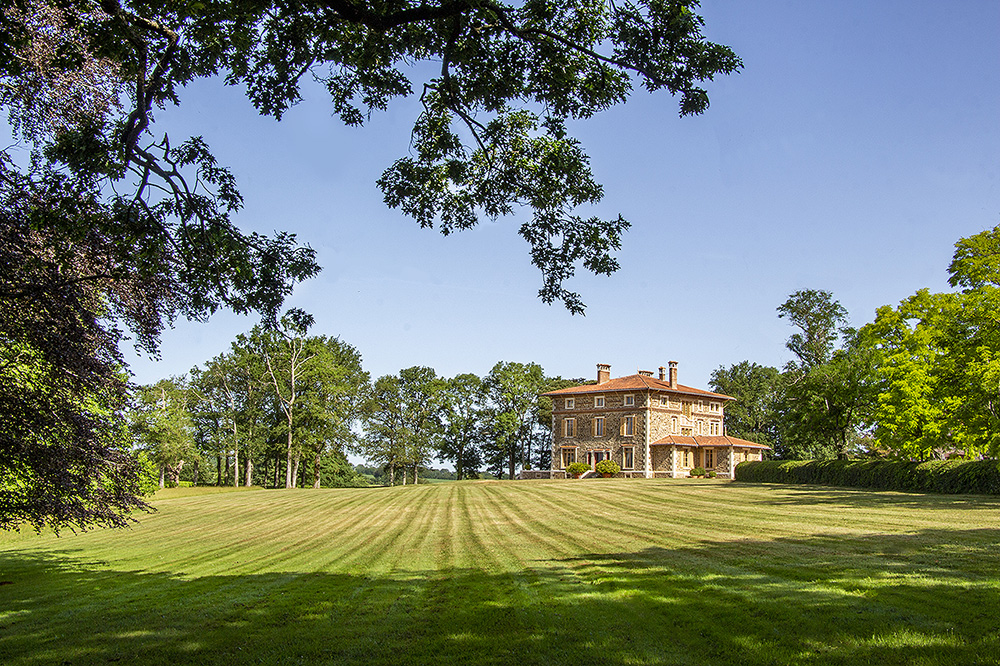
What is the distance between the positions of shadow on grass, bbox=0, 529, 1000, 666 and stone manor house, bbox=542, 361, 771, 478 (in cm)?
4013

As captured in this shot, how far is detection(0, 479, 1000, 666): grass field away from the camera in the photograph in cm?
658

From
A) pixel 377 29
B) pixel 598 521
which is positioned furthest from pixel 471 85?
pixel 598 521

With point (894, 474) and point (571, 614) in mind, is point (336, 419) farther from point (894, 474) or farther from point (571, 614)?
point (571, 614)

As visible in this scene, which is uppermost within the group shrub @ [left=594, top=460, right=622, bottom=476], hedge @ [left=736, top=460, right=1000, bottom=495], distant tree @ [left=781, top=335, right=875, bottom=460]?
distant tree @ [left=781, top=335, right=875, bottom=460]

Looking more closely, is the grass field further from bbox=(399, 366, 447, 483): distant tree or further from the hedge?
bbox=(399, 366, 447, 483): distant tree

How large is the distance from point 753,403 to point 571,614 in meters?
71.0

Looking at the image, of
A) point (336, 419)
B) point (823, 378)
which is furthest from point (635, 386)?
point (336, 419)

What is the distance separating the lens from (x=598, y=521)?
19312 mm

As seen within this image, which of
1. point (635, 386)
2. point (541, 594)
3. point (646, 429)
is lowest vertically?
point (541, 594)

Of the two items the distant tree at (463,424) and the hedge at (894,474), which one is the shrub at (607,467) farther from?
the distant tree at (463,424)

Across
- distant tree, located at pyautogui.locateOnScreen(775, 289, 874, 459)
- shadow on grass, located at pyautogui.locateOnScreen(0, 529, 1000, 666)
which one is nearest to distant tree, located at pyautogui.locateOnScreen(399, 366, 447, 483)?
distant tree, located at pyautogui.locateOnScreen(775, 289, 874, 459)

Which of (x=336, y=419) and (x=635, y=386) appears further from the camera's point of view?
(x=336, y=419)

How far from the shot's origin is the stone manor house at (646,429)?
169ft

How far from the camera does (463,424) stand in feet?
240
